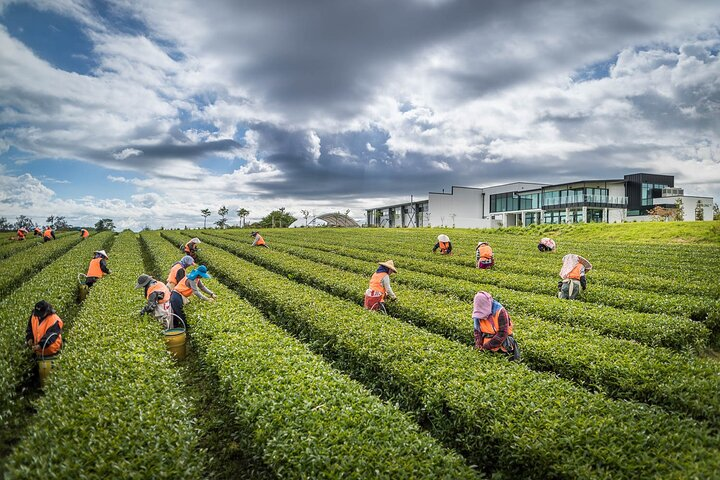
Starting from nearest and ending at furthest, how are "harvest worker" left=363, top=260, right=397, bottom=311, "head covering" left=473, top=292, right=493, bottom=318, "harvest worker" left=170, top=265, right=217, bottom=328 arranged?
"head covering" left=473, top=292, right=493, bottom=318 < "harvest worker" left=170, top=265, right=217, bottom=328 < "harvest worker" left=363, top=260, right=397, bottom=311

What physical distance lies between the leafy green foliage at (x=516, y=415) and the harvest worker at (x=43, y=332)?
5.18m

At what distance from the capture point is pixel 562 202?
50.2m

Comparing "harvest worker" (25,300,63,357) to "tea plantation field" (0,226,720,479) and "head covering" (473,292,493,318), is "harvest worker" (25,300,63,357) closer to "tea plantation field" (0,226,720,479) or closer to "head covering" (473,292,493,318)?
"tea plantation field" (0,226,720,479)

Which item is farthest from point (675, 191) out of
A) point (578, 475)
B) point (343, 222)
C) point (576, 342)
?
point (578, 475)

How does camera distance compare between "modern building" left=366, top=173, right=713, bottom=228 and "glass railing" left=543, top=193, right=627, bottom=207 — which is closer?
"glass railing" left=543, top=193, right=627, bottom=207

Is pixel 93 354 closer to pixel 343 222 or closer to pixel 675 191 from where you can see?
pixel 675 191

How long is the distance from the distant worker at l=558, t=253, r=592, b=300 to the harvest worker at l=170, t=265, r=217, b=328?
33.4ft

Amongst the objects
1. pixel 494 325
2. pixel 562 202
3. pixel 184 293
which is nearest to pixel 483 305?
pixel 494 325

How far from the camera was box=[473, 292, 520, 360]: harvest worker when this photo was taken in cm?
663

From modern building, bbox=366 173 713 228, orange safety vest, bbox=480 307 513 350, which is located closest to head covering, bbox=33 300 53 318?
orange safety vest, bbox=480 307 513 350

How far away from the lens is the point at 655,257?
19.0m

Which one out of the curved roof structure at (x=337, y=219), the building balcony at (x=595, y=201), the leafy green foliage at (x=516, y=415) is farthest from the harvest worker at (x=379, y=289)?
the curved roof structure at (x=337, y=219)

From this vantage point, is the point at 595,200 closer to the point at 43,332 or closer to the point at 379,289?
the point at 379,289

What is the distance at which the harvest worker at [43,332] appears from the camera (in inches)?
274
